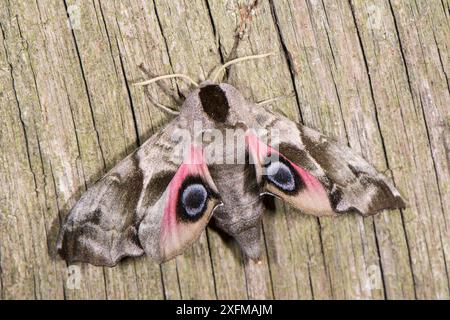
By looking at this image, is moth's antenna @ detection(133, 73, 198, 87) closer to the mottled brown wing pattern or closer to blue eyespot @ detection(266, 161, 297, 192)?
the mottled brown wing pattern

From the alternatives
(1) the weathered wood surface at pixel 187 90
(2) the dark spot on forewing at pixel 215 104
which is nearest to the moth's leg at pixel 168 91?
(1) the weathered wood surface at pixel 187 90

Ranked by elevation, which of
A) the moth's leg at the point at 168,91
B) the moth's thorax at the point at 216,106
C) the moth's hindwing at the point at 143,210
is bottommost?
the moth's hindwing at the point at 143,210

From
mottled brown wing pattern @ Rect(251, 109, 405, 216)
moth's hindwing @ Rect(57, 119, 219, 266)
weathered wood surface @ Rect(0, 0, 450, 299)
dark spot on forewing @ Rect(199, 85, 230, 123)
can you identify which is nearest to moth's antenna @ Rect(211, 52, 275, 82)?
weathered wood surface @ Rect(0, 0, 450, 299)

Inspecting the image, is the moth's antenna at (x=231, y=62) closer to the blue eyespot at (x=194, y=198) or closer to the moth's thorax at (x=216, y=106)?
the moth's thorax at (x=216, y=106)

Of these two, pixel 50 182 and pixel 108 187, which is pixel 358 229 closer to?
pixel 108 187

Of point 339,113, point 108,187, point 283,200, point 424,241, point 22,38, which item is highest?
point 22,38

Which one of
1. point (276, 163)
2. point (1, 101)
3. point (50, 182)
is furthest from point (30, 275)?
point (276, 163)

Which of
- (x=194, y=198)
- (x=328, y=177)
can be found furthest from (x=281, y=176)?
(x=194, y=198)
